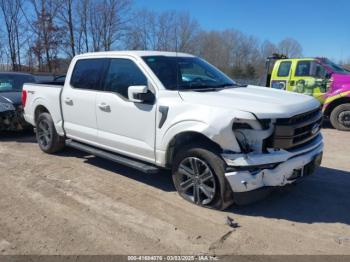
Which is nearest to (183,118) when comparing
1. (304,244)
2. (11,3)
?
(304,244)

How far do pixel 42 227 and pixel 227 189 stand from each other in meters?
2.10

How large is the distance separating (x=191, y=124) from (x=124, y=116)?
1241 millimetres

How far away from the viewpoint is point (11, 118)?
8414 millimetres

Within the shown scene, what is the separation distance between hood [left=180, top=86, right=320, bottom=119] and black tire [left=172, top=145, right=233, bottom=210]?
1.89 feet

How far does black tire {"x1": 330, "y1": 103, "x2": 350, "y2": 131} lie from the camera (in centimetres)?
999

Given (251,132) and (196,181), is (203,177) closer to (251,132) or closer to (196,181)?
(196,181)

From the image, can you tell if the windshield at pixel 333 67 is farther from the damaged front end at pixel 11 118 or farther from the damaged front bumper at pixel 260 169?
the damaged front end at pixel 11 118

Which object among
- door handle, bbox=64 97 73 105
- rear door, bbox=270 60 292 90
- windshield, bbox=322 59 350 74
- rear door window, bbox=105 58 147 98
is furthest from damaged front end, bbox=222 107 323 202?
rear door, bbox=270 60 292 90

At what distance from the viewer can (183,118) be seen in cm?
432

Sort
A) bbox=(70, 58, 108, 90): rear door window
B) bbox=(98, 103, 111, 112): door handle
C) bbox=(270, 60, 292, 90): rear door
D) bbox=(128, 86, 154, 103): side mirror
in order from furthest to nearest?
1. bbox=(270, 60, 292, 90): rear door
2. bbox=(70, 58, 108, 90): rear door window
3. bbox=(98, 103, 111, 112): door handle
4. bbox=(128, 86, 154, 103): side mirror

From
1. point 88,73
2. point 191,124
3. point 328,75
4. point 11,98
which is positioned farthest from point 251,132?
point 328,75

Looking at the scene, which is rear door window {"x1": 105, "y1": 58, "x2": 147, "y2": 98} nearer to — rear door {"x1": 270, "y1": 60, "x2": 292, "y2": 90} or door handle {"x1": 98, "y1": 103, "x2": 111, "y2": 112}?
door handle {"x1": 98, "y1": 103, "x2": 111, "y2": 112}

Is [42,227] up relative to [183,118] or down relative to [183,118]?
down

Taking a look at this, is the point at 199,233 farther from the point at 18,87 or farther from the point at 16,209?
the point at 18,87
